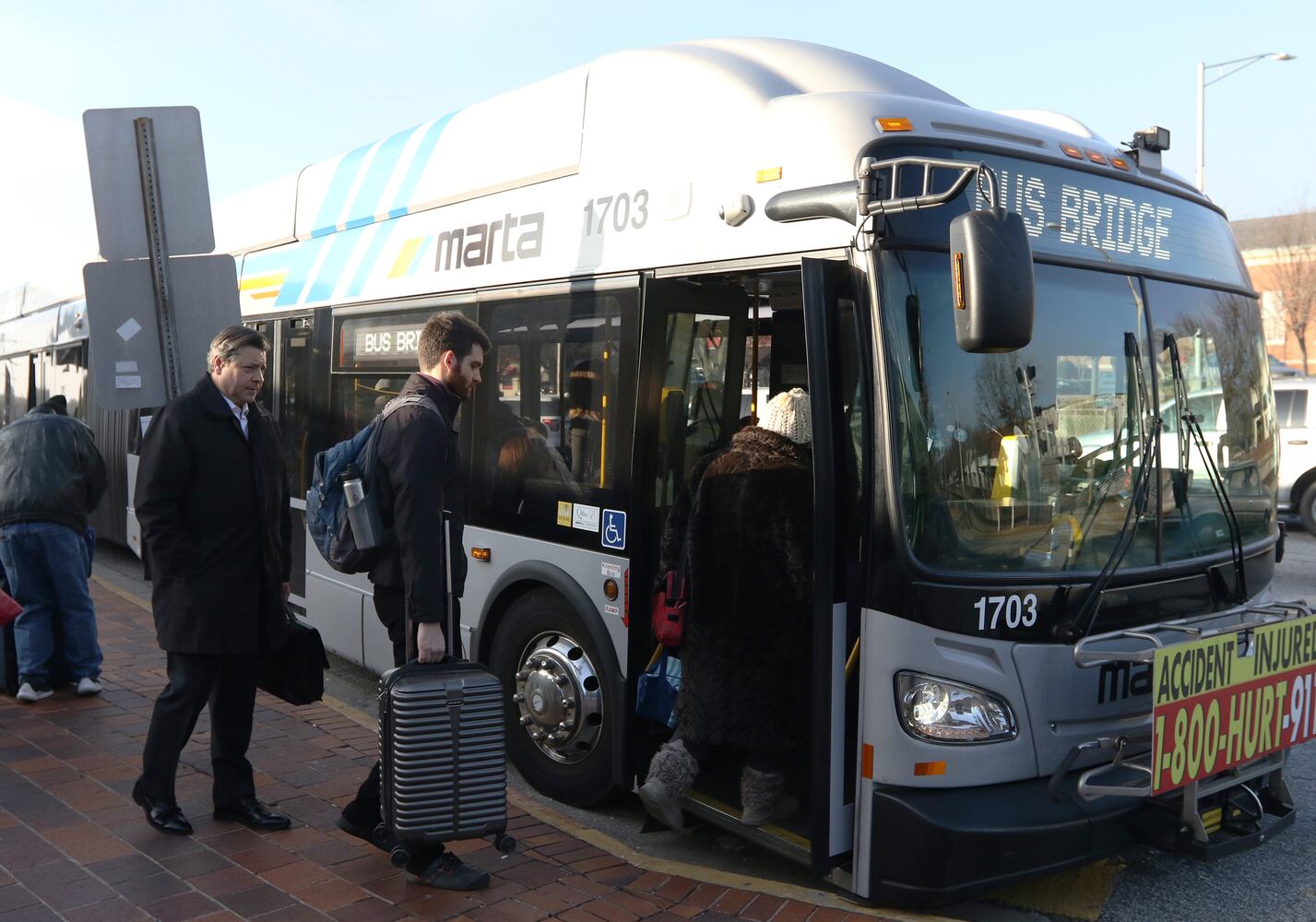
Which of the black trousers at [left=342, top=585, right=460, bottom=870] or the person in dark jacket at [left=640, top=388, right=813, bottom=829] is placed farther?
the person in dark jacket at [left=640, top=388, right=813, bottom=829]

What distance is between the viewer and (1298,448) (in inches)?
615

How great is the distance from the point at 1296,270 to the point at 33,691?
143ft

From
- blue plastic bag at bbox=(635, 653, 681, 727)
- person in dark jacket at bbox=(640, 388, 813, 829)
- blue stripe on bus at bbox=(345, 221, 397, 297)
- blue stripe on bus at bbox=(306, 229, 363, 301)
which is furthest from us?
blue stripe on bus at bbox=(306, 229, 363, 301)

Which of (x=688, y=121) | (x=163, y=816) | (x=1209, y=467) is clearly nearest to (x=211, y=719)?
(x=163, y=816)

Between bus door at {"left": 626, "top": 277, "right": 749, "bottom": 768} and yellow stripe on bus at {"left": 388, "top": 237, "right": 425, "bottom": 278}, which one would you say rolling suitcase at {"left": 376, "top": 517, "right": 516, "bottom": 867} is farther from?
yellow stripe on bus at {"left": 388, "top": 237, "right": 425, "bottom": 278}

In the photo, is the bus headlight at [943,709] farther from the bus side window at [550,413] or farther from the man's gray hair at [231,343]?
the man's gray hair at [231,343]

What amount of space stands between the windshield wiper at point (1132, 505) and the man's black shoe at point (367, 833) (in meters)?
2.44

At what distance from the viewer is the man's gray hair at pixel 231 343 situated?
449 centimetres

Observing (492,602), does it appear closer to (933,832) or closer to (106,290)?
(106,290)

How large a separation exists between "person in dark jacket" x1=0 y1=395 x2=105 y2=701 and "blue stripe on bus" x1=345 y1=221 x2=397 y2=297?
1697mm

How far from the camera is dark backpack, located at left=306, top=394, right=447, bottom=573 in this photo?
4.02m

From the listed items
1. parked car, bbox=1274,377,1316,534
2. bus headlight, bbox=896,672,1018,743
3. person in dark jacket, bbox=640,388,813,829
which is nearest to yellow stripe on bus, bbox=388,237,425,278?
person in dark jacket, bbox=640,388,813,829

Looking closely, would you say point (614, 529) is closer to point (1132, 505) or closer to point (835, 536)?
point (835, 536)

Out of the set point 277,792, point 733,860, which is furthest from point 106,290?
point 733,860
